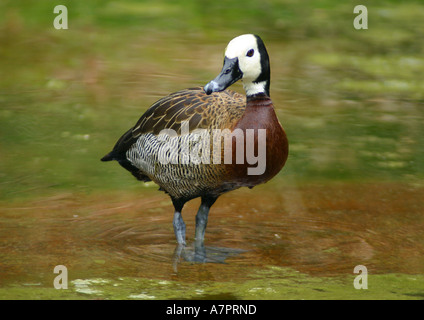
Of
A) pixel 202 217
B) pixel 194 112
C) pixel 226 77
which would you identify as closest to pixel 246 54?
pixel 226 77

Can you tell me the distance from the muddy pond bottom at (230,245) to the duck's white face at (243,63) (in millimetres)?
1419

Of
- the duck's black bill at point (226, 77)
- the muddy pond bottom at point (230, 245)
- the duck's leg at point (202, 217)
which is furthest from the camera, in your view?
the duck's leg at point (202, 217)

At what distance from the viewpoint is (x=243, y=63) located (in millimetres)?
6504

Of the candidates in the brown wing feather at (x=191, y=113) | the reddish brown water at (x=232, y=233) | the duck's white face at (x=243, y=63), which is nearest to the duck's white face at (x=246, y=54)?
the duck's white face at (x=243, y=63)

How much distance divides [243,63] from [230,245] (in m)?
1.63

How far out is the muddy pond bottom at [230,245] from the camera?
20.4 feet

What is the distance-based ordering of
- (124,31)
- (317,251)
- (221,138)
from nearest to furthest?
1. (221,138)
2. (317,251)
3. (124,31)

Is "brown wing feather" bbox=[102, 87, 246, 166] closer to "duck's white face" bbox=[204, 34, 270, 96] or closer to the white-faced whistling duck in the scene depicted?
the white-faced whistling duck

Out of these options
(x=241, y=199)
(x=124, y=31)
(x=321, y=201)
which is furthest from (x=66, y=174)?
(x=124, y=31)

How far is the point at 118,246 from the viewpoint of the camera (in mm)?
7051

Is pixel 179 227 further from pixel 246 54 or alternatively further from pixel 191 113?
pixel 246 54

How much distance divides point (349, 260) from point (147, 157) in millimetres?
1884

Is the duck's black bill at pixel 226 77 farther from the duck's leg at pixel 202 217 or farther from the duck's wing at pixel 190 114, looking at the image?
the duck's leg at pixel 202 217

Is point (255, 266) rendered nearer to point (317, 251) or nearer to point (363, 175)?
point (317, 251)
